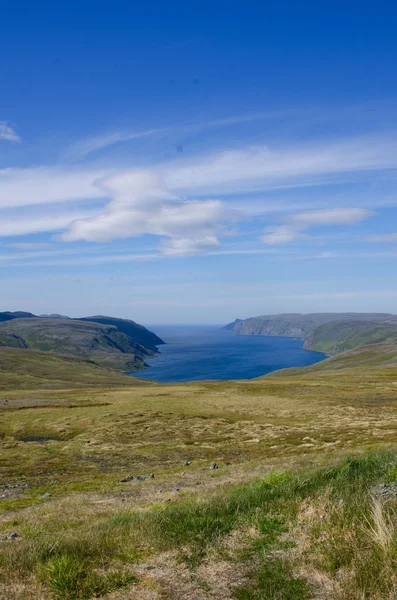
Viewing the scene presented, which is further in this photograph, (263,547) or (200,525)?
(200,525)

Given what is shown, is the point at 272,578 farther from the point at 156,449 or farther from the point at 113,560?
the point at 156,449

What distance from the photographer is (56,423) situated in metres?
59.5

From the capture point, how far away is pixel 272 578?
7848mm

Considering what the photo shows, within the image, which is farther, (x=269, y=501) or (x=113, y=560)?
(x=269, y=501)

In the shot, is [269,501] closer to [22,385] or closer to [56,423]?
[56,423]

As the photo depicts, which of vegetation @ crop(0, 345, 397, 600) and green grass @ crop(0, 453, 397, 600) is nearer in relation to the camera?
green grass @ crop(0, 453, 397, 600)

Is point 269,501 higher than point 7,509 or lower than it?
higher

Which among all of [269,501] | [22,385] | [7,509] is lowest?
[22,385]

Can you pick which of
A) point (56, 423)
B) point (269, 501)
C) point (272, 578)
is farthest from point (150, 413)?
point (272, 578)

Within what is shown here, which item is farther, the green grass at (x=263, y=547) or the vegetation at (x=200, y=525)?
the vegetation at (x=200, y=525)

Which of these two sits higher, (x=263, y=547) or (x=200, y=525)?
(x=263, y=547)

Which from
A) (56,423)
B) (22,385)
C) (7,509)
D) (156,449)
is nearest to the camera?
(7,509)

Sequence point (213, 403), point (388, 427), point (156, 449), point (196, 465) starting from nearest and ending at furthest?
point (196, 465) → point (156, 449) → point (388, 427) → point (213, 403)

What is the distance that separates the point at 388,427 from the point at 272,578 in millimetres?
43688
